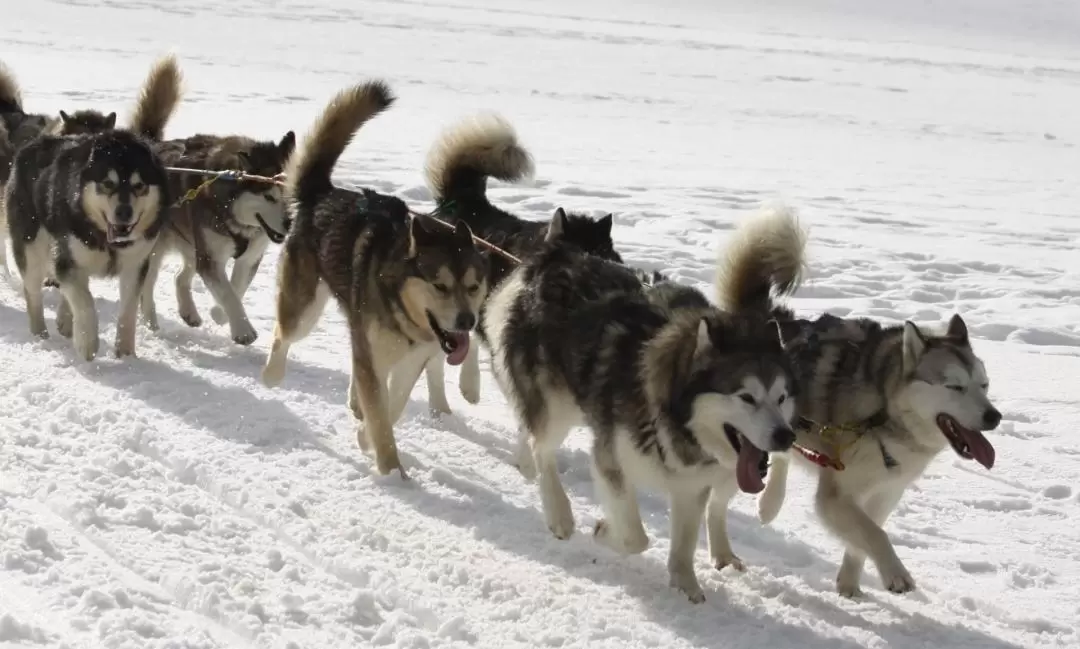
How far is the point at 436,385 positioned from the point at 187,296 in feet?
6.50

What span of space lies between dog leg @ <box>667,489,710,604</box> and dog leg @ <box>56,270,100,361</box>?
3.08 m

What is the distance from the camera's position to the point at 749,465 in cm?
323

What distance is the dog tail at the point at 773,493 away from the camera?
414 centimetres

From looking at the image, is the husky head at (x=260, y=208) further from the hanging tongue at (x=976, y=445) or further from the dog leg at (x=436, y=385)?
the hanging tongue at (x=976, y=445)

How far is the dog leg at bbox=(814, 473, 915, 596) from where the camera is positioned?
3.50m

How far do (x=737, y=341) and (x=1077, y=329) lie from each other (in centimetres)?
446

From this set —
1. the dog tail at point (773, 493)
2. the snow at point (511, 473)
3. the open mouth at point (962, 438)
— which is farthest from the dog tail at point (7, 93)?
the open mouth at point (962, 438)

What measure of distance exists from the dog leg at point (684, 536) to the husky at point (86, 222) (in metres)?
3.09

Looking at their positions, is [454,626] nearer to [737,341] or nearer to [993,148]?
[737,341]

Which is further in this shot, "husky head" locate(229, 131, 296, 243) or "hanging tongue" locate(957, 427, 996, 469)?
"husky head" locate(229, 131, 296, 243)

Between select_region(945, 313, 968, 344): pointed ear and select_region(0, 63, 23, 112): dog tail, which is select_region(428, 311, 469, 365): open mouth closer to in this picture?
select_region(945, 313, 968, 344): pointed ear

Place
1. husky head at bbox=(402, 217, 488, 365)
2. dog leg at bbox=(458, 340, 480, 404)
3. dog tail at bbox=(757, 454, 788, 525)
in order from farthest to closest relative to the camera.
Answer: dog leg at bbox=(458, 340, 480, 404), husky head at bbox=(402, 217, 488, 365), dog tail at bbox=(757, 454, 788, 525)

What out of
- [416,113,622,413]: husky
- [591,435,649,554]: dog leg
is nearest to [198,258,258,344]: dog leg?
[416,113,622,413]: husky

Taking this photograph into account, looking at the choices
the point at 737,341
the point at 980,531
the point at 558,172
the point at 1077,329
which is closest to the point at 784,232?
the point at 737,341
